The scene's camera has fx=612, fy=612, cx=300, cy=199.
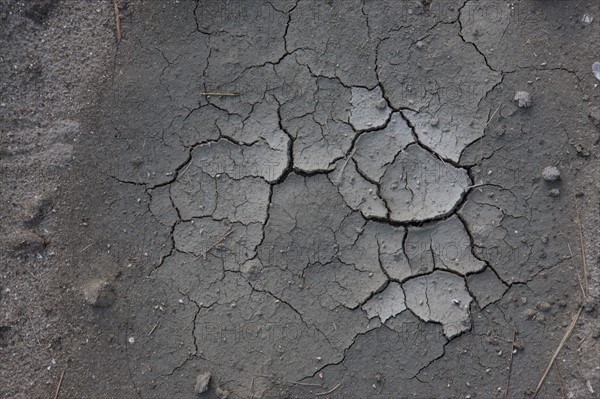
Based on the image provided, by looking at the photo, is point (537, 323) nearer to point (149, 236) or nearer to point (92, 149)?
point (149, 236)

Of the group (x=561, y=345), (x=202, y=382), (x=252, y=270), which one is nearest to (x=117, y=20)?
(x=252, y=270)

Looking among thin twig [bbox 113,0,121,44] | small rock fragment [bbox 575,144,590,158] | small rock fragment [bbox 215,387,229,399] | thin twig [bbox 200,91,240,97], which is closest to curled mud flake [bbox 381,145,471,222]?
small rock fragment [bbox 575,144,590,158]

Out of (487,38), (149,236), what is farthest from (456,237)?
(149,236)

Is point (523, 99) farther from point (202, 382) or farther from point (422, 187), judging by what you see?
point (202, 382)

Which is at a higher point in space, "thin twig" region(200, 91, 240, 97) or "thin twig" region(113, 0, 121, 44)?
"thin twig" region(113, 0, 121, 44)

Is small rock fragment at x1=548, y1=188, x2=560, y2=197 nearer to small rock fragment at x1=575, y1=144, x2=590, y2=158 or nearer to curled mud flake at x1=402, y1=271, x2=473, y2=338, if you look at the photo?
small rock fragment at x1=575, y1=144, x2=590, y2=158

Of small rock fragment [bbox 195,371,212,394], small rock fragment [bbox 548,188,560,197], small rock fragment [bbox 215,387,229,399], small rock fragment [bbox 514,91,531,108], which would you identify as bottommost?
small rock fragment [bbox 215,387,229,399]

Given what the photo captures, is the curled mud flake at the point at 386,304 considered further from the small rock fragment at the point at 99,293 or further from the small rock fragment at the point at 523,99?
the small rock fragment at the point at 99,293
